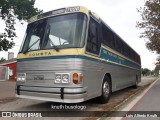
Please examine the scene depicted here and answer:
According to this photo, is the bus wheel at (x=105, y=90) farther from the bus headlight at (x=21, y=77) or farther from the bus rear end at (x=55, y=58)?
the bus headlight at (x=21, y=77)

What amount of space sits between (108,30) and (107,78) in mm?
2021

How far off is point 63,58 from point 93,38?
5.03 feet

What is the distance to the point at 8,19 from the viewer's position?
2128 centimetres

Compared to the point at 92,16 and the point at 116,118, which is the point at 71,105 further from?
the point at 92,16

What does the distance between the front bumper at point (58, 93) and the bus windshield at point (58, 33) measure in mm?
1246

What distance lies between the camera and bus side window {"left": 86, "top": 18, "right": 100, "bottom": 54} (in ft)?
24.7

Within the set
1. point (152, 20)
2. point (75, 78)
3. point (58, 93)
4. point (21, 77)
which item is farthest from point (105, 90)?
point (152, 20)

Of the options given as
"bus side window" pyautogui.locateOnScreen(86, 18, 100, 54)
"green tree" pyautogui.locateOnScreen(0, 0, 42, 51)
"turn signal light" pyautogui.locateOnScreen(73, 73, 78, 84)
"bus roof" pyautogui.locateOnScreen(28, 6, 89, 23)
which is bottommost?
"turn signal light" pyautogui.locateOnScreen(73, 73, 78, 84)

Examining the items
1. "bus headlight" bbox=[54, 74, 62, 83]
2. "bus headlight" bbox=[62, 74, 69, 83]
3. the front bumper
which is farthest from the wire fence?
"bus headlight" bbox=[62, 74, 69, 83]

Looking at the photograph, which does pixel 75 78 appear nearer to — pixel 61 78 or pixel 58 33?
pixel 61 78

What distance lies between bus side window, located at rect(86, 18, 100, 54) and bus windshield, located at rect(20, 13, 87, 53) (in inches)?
16.9

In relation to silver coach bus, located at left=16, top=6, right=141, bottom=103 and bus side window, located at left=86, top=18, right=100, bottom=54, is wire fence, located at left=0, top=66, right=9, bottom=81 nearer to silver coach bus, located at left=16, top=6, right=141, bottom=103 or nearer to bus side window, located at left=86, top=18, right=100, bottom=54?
silver coach bus, located at left=16, top=6, right=141, bottom=103

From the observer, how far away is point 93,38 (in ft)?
26.0

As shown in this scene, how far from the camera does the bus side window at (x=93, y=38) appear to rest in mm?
7531
